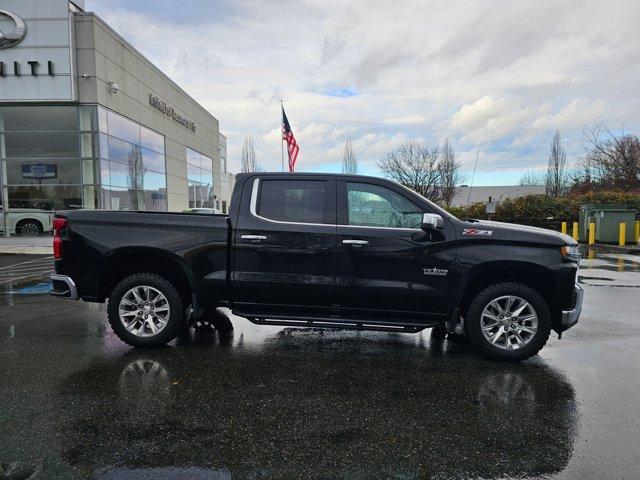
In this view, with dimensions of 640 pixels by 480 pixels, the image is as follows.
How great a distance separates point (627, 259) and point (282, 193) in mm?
13553

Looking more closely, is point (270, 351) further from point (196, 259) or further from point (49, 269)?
point (49, 269)

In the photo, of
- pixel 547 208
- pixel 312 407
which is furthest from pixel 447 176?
pixel 312 407

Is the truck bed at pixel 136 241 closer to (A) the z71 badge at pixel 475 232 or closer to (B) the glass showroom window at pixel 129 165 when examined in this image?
(A) the z71 badge at pixel 475 232

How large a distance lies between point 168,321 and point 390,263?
2.54 meters

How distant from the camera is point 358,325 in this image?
494 centimetres

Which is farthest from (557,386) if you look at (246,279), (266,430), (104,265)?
(104,265)

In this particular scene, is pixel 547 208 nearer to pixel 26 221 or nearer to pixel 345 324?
pixel 345 324

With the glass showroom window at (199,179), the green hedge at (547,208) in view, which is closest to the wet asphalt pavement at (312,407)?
the green hedge at (547,208)

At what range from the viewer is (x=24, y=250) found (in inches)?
658

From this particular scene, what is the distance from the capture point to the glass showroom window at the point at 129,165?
20.4m

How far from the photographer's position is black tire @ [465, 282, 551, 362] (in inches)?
188

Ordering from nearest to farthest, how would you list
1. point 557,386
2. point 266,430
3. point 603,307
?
point 266,430 < point 557,386 < point 603,307

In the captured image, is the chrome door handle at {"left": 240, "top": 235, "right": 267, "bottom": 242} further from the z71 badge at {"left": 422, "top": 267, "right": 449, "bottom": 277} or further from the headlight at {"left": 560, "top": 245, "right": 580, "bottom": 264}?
the headlight at {"left": 560, "top": 245, "right": 580, "bottom": 264}

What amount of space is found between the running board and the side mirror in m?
1.03
